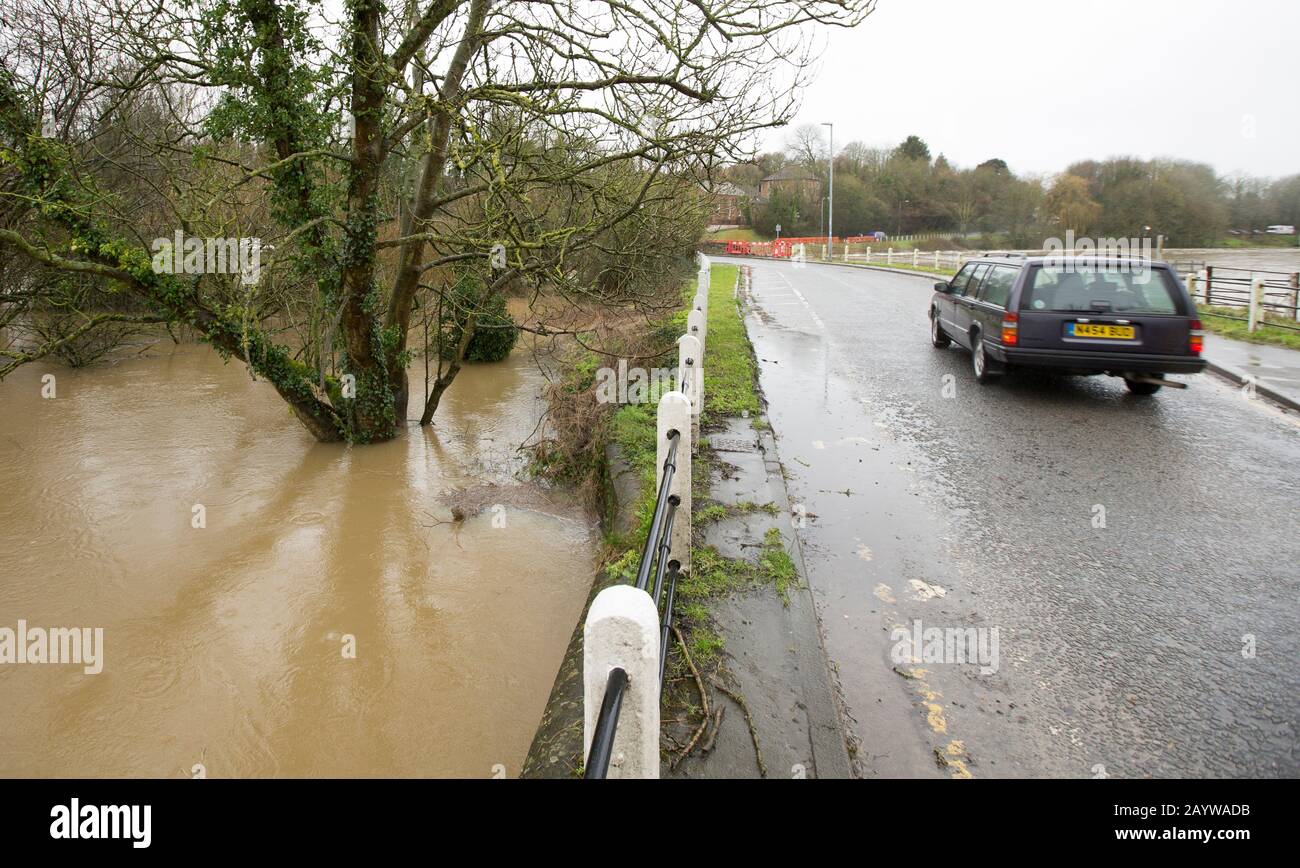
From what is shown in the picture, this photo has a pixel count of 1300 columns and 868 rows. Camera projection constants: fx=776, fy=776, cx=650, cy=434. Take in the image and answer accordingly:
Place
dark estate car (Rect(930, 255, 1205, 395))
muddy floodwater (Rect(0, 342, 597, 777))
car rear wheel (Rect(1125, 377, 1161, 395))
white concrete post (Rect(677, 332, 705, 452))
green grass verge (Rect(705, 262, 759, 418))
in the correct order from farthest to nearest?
1. car rear wheel (Rect(1125, 377, 1161, 395))
2. green grass verge (Rect(705, 262, 759, 418))
3. dark estate car (Rect(930, 255, 1205, 395))
4. white concrete post (Rect(677, 332, 705, 452))
5. muddy floodwater (Rect(0, 342, 597, 777))

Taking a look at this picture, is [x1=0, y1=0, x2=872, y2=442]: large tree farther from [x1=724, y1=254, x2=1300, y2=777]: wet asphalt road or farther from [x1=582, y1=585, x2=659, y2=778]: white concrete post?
[x1=582, y1=585, x2=659, y2=778]: white concrete post

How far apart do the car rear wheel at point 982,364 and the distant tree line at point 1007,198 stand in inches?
152

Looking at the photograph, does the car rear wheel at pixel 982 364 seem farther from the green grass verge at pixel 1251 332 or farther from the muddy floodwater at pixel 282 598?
the muddy floodwater at pixel 282 598

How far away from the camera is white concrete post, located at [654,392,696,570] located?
466 cm

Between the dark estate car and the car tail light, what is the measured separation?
11mm

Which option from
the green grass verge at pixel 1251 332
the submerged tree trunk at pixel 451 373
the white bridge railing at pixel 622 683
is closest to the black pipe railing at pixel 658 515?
the white bridge railing at pixel 622 683

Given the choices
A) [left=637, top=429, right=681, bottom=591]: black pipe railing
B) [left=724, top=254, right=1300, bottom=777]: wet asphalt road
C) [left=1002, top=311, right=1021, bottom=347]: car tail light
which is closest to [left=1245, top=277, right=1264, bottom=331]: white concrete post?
[left=724, top=254, right=1300, bottom=777]: wet asphalt road

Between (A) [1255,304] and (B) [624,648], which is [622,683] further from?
(A) [1255,304]

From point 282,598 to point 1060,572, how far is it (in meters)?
6.24

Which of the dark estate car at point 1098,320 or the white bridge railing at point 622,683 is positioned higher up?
the dark estate car at point 1098,320

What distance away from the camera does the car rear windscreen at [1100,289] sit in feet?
28.8

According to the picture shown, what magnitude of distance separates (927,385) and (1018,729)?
7.93 meters
